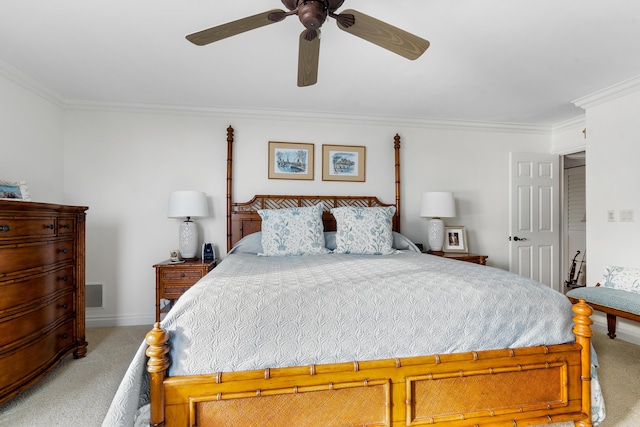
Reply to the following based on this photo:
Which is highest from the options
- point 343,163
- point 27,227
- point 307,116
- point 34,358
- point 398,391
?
point 307,116

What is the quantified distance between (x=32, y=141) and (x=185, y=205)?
1.46 meters

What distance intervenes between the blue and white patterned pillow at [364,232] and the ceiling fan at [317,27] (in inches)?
62.3

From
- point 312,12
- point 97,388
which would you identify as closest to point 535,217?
point 312,12

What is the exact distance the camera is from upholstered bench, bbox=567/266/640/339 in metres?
2.58

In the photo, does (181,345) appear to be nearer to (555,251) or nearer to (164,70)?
(164,70)

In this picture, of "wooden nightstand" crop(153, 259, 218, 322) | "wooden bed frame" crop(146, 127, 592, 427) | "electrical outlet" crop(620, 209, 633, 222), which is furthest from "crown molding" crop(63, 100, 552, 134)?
"wooden bed frame" crop(146, 127, 592, 427)

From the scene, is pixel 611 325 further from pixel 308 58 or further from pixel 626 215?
pixel 308 58

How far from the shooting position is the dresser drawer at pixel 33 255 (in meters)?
1.86

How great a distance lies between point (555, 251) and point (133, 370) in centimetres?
485

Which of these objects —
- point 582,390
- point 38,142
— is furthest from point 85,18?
point 582,390

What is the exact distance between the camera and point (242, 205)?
140 inches

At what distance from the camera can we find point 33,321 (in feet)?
6.71

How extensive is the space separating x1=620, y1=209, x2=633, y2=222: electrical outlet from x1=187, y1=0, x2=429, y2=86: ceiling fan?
2.89 metres

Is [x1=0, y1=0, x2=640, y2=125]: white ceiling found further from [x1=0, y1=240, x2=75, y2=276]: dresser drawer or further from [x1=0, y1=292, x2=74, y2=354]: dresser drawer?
[x1=0, y1=292, x2=74, y2=354]: dresser drawer
